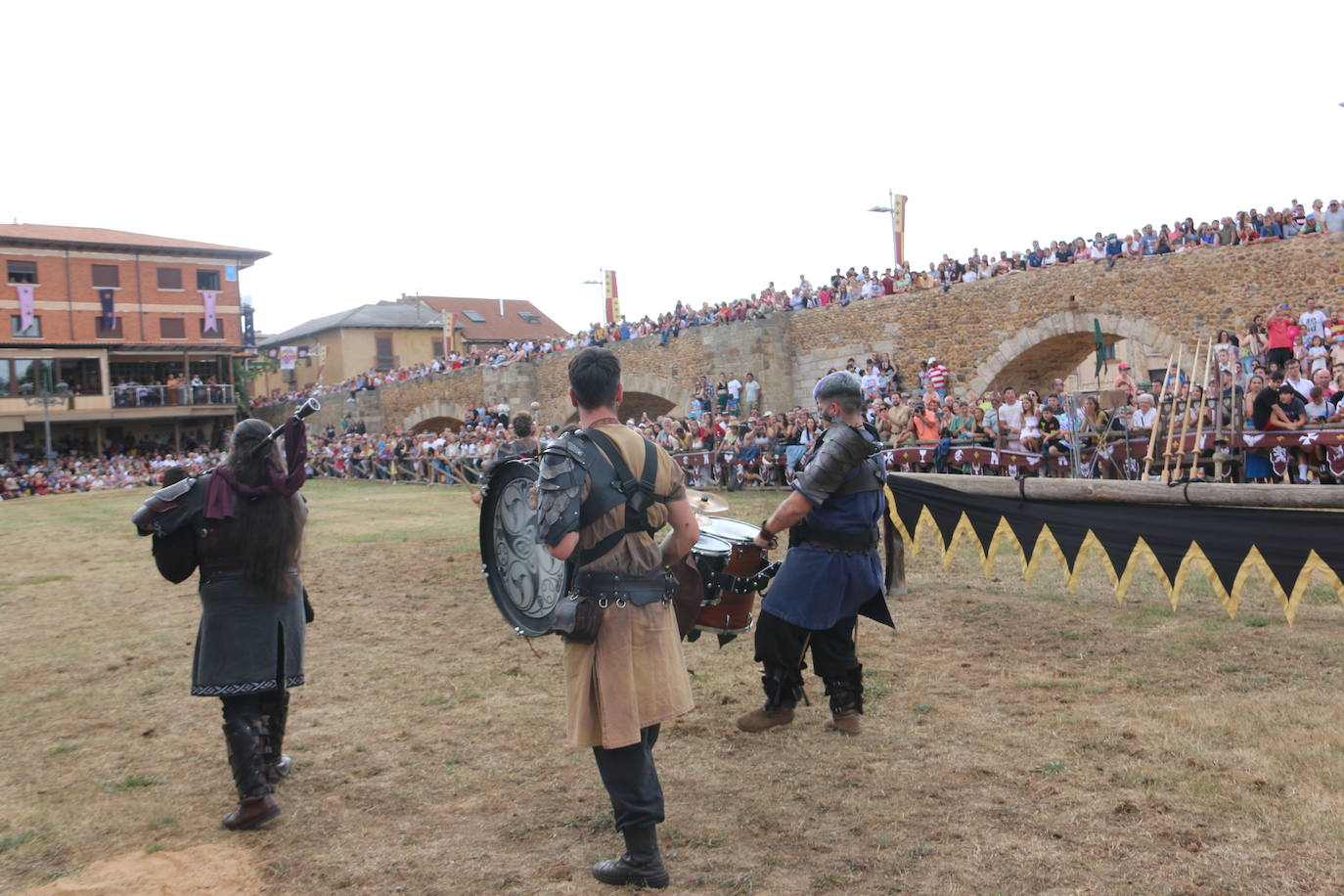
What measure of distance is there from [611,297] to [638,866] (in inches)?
1494

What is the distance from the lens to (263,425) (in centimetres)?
417

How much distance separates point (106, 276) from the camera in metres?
43.0

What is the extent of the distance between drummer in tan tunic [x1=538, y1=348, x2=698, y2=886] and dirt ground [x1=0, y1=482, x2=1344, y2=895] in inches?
12.0

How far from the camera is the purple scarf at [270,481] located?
157 inches

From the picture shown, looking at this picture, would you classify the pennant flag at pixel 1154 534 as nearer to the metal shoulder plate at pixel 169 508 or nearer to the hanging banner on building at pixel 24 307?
the metal shoulder plate at pixel 169 508

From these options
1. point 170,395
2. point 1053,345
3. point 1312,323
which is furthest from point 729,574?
point 170,395

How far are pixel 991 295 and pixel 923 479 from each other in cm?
1500

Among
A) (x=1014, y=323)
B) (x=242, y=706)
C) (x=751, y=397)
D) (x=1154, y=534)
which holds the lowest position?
(x=242, y=706)

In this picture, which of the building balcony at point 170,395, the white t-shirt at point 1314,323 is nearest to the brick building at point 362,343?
the building balcony at point 170,395

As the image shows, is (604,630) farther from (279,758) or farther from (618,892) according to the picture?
(279,758)

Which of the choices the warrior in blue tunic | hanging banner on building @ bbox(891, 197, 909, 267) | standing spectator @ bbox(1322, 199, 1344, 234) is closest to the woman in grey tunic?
the warrior in blue tunic

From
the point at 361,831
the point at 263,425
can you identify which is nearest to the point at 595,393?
the point at 263,425

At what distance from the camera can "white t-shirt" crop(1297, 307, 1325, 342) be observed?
47.8 ft

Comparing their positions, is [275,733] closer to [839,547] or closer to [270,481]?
[270,481]
